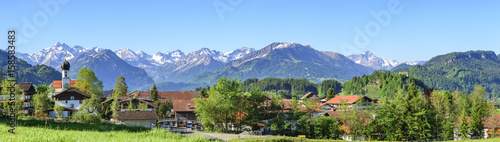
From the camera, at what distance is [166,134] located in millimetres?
16094

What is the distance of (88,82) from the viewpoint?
7812 centimetres

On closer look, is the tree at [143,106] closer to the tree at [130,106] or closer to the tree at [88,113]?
the tree at [130,106]

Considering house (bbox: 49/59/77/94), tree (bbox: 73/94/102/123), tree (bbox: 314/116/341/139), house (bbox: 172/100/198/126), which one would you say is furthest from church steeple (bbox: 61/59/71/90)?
tree (bbox: 314/116/341/139)

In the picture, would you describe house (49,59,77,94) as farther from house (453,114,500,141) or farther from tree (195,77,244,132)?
house (453,114,500,141)

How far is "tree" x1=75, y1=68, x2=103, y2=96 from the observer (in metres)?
77.3

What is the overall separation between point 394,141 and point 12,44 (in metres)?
56.1

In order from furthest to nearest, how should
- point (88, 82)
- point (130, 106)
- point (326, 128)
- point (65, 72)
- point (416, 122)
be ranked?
point (65, 72) → point (88, 82) → point (130, 106) → point (416, 122) → point (326, 128)

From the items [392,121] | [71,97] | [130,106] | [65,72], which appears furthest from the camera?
[65,72]

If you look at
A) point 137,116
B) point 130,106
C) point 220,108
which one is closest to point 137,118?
point 137,116

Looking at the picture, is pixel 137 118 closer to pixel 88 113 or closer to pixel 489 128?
pixel 88 113

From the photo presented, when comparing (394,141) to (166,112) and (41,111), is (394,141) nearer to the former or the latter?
(166,112)

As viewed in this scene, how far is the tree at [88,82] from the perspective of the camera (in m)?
77.3

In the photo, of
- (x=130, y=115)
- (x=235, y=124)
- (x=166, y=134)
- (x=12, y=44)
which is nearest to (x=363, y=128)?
(x=235, y=124)

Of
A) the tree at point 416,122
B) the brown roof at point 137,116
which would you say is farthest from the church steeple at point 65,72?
the tree at point 416,122
